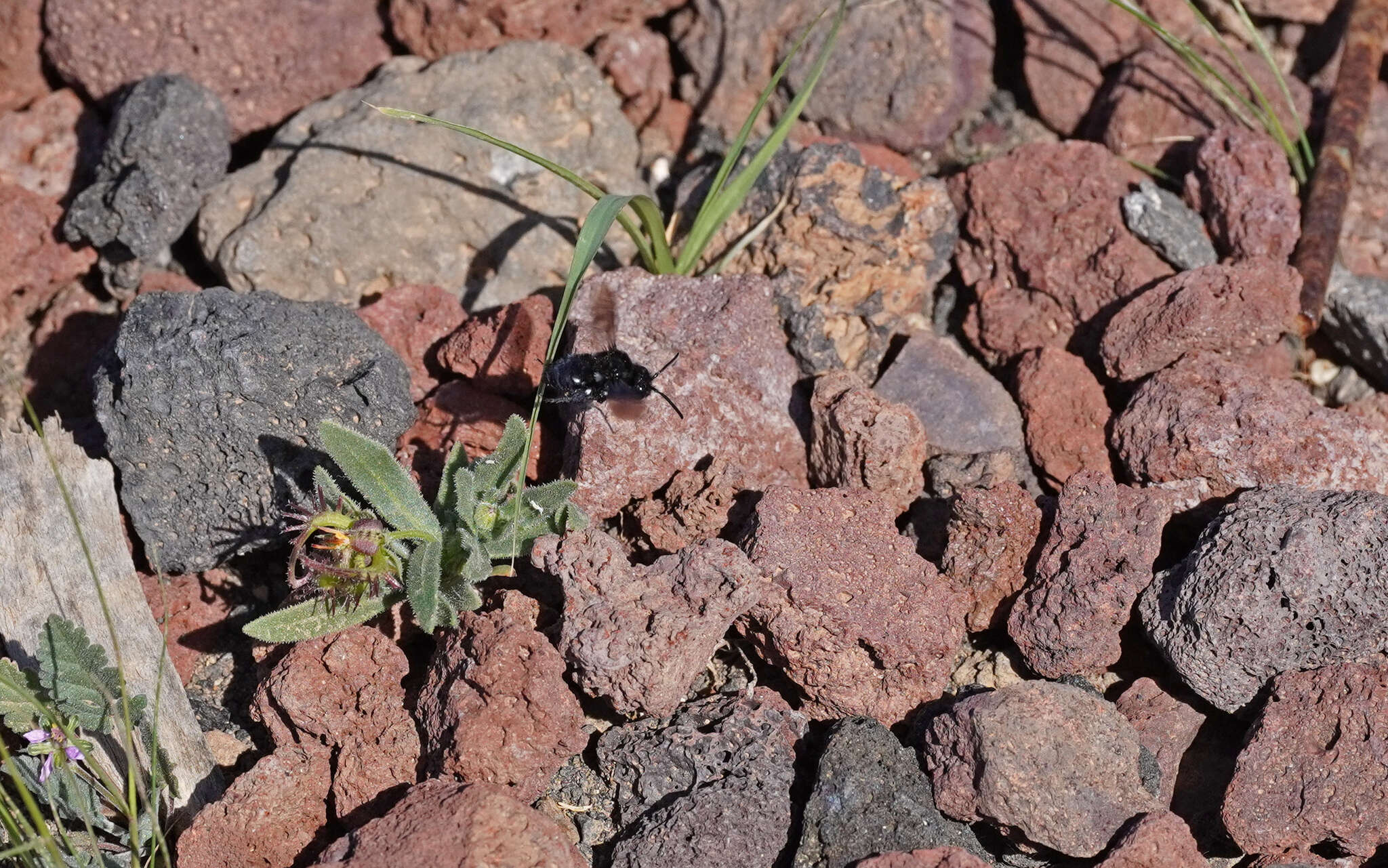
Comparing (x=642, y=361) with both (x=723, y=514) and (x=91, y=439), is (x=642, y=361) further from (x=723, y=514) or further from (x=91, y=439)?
(x=91, y=439)

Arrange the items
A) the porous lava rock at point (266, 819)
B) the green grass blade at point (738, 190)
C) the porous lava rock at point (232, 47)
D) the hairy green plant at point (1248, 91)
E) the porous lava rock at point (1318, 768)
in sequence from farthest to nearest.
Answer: the porous lava rock at point (232, 47)
the hairy green plant at point (1248, 91)
the green grass blade at point (738, 190)
the porous lava rock at point (266, 819)
the porous lava rock at point (1318, 768)

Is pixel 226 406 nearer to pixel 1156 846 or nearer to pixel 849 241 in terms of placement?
pixel 849 241

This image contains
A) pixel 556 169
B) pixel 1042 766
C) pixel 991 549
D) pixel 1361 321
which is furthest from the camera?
pixel 1361 321

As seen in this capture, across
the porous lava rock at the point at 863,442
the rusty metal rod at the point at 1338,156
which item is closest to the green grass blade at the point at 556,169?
the porous lava rock at the point at 863,442

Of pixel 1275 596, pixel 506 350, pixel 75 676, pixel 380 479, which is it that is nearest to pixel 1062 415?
pixel 1275 596

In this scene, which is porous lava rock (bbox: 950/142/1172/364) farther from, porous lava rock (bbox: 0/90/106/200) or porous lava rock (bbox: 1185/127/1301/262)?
porous lava rock (bbox: 0/90/106/200)

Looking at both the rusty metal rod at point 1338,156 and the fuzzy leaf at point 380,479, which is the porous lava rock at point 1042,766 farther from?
the rusty metal rod at point 1338,156

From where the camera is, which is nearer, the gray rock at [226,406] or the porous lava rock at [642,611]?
the porous lava rock at [642,611]
